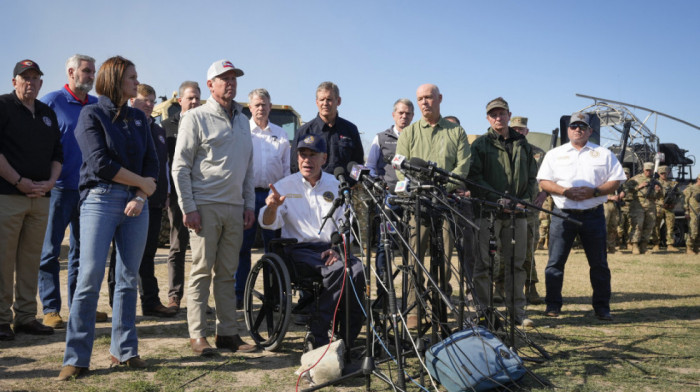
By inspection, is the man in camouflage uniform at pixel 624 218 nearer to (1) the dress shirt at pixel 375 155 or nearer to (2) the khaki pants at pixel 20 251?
(1) the dress shirt at pixel 375 155

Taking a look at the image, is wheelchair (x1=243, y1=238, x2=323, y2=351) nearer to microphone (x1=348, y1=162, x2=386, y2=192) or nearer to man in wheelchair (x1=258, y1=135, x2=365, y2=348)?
man in wheelchair (x1=258, y1=135, x2=365, y2=348)

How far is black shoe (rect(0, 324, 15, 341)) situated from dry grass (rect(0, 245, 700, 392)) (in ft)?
0.30

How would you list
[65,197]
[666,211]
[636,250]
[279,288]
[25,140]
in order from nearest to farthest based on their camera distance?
1. [279,288]
2. [25,140]
3. [65,197]
4. [636,250]
5. [666,211]

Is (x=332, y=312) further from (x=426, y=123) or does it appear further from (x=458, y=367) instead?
(x=426, y=123)

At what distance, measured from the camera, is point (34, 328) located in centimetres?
463

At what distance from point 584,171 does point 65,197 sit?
16.7 feet

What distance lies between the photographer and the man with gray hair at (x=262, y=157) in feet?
19.1

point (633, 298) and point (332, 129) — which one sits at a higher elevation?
point (332, 129)

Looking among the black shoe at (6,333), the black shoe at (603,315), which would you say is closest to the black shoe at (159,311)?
the black shoe at (6,333)

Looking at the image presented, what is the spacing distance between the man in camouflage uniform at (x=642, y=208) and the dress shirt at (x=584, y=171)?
28.1ft

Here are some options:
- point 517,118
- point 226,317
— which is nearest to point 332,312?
point 226,317

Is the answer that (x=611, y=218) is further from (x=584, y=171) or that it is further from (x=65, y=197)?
(x=65, y=197)

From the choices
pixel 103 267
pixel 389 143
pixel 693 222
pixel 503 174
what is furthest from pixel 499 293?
pixel 693 222

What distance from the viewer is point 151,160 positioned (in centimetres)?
395
